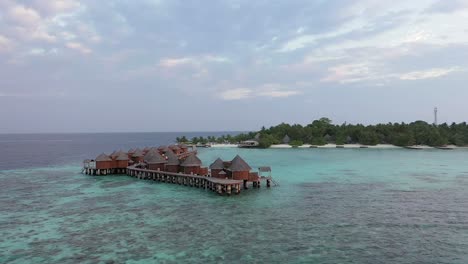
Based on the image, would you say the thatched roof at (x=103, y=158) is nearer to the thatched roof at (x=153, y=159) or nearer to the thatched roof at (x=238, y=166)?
the thatched roof at (x=153, y=159)

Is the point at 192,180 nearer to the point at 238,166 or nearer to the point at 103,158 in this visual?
the point at 238,166

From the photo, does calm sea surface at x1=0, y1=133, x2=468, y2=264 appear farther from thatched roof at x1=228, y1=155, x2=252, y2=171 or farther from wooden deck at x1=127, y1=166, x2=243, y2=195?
thatched roof at x1=228, y1=155, x2=252, y2=171

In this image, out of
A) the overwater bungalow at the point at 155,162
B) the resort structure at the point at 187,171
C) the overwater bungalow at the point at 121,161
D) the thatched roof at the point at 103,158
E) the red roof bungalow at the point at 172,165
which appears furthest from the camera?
the overwater bungalow at the point at 121,161

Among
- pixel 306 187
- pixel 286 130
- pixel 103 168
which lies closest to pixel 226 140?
pixel 286 130

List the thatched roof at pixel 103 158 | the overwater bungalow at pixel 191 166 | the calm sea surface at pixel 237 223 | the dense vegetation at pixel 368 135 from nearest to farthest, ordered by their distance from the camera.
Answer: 1. the calm sea surface at pixel 237 223
2. the overwater bungalow at pixel 191 166
3. the thatched roof at pixel 103 158
4. the dense vegetation at pixel 368 135

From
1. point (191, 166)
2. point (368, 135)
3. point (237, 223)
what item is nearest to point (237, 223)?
point (237, 223)

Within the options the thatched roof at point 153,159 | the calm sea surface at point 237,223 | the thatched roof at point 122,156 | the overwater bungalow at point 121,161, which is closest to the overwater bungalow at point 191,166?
the calm sea surface at point 237,223
